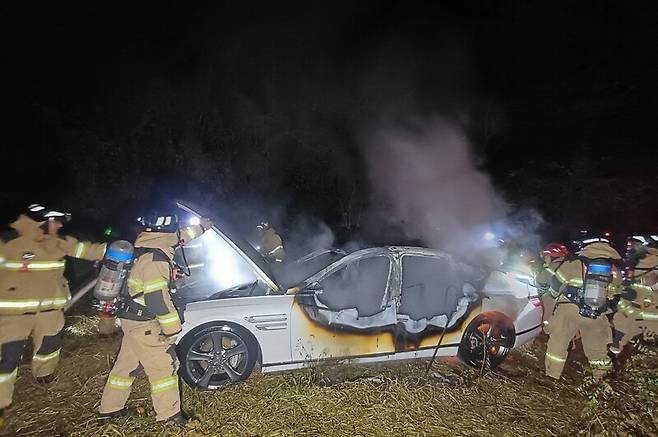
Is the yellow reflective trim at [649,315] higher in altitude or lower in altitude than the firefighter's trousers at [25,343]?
higher

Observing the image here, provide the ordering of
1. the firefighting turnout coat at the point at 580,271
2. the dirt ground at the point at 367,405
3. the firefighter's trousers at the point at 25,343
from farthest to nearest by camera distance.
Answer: the firefighting turnout coat at the point at 580,271 → the firefighter's trousers at the point at 25,343 → the dirt ground at the point at 367,405

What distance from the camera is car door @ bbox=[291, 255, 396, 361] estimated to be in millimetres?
4445

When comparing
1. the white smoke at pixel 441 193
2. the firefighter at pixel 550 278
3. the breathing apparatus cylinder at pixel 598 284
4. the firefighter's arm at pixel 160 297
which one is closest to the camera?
the firefighter's arm at pixel 160 297

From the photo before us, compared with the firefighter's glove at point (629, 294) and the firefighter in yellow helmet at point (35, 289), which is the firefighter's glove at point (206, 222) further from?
the firefighter's glove at point (629, 294)

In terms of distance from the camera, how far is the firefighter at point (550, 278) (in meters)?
4.80

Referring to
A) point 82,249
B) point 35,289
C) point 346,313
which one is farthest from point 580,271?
point 35,289

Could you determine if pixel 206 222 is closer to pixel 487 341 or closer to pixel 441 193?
pixel 487 341

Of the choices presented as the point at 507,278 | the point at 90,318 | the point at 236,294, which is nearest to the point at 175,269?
the point at 236,294

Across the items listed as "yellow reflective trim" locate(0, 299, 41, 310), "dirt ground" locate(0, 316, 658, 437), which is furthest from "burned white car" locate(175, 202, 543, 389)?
"yellow reflective trim" locate(0, 299, 41, 310)

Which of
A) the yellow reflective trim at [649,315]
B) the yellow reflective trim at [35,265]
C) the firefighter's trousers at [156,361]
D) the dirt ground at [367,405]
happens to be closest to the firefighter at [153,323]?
the firefighter's trousers at [156,361]

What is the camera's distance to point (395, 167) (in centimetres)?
1162

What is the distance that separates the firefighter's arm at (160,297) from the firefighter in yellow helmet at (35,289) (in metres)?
1.12

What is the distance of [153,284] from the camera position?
11.3ft

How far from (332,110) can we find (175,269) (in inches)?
636
